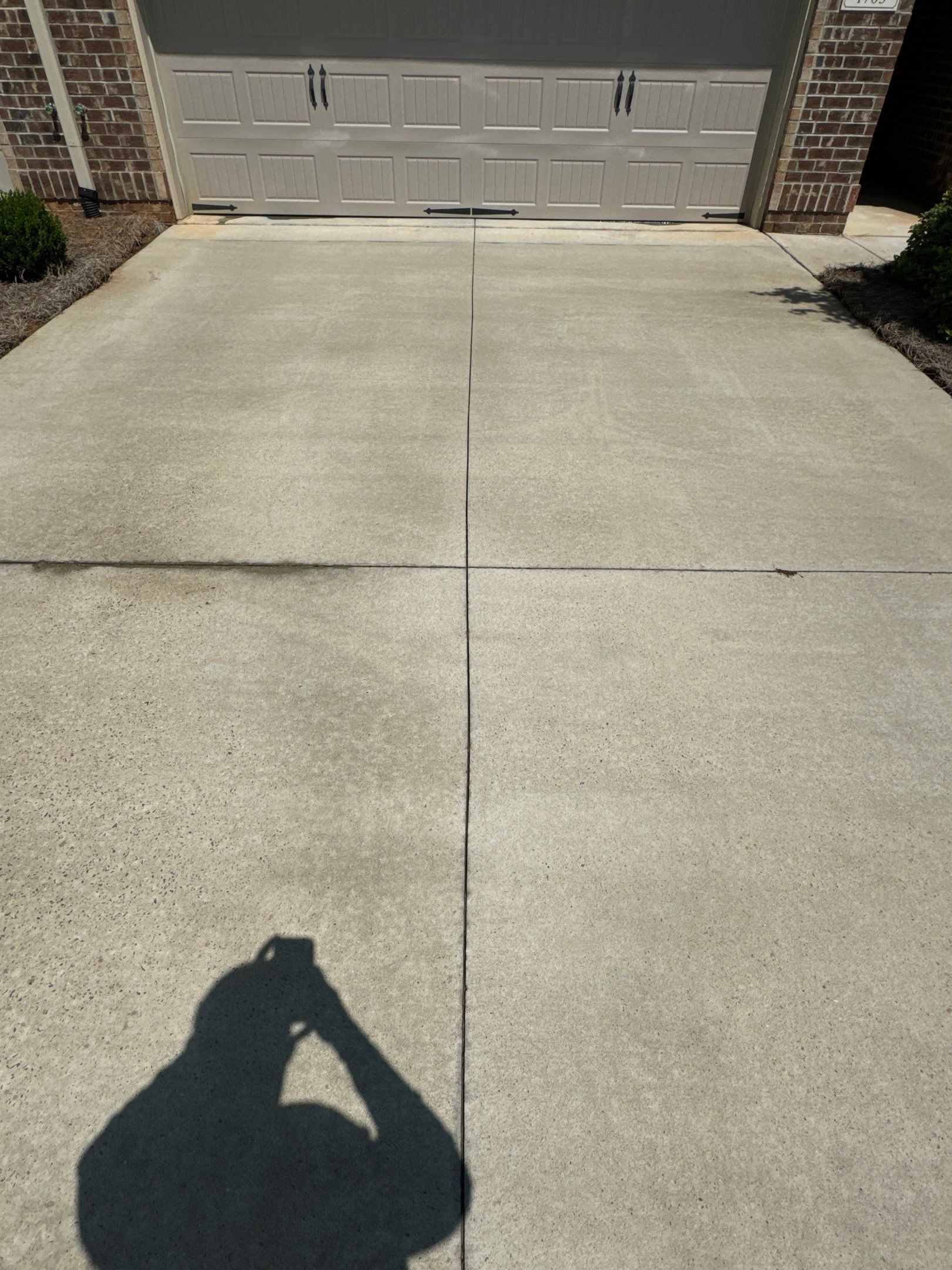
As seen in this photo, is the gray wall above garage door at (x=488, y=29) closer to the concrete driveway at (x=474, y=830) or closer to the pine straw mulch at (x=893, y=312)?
the pine straw mulch at (x=893, y=312)

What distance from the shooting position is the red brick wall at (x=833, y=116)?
807 centimetres

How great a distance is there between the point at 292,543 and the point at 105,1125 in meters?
2.66

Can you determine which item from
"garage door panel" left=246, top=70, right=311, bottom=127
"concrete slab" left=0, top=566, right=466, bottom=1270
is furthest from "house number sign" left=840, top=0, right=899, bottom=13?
"concrete slab" left=0, top=566, right=466, bottom=1270

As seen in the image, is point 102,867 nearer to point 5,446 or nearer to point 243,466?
point 243,466

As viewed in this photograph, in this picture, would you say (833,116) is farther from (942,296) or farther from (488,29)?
(488,29)

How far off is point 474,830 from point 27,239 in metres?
7.10

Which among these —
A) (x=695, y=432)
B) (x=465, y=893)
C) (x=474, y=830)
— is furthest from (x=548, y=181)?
(x=465, y=893)

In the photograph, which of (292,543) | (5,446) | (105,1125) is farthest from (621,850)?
(5,446)

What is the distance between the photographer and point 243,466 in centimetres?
466

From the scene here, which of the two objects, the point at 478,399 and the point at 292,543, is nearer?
the point at 292,543

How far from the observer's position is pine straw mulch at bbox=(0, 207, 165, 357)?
21.4 ft

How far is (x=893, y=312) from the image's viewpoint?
6.97 meters

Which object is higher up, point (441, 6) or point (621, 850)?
point (441, 6)

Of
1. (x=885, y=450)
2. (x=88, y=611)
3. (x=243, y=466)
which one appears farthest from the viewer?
(x=885, y=450)
